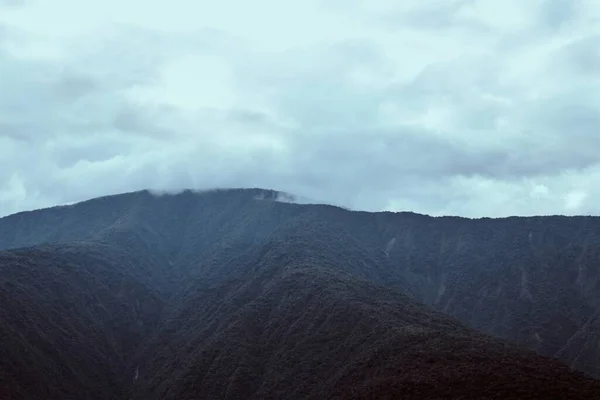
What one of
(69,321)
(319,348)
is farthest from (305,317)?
(69,321)

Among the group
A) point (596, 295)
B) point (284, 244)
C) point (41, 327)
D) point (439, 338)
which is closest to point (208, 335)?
point (41, 327)

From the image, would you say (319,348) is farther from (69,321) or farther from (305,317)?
(69,321)

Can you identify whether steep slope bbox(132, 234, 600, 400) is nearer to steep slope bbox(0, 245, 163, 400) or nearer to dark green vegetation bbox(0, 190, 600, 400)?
dark green vegetation bbox(0, 190, 600, 400)

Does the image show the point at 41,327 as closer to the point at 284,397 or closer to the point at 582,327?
the point at 284,397


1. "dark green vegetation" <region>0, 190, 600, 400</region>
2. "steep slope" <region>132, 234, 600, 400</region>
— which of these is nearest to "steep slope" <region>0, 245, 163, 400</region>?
"dark green vegetation" <region>0, 190, 600, 400</region>

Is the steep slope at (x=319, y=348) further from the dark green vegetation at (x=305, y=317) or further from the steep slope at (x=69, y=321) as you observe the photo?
the steep slope at (x=69, y=321)
